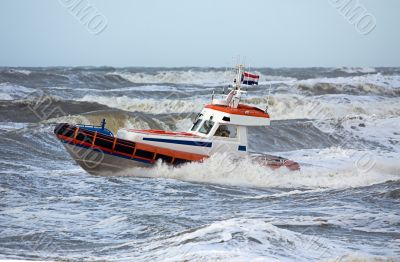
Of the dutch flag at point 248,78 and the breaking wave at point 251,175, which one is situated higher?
the dutch flag at point 248,78

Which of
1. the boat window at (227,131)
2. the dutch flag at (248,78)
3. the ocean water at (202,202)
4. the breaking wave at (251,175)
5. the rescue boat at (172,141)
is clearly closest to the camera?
the ocean water at (202,202)

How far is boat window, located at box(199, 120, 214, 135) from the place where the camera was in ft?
50.6

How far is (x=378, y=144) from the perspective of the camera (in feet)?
85.9

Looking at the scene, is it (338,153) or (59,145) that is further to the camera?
(338,153)

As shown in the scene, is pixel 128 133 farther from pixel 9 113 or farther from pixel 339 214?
pixel 9 113

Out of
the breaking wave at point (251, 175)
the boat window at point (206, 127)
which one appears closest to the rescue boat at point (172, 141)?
the boat window at point (206, 127)

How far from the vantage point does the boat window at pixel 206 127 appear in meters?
15.4

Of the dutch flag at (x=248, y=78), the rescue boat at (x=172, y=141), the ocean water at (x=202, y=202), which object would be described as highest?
the dutch flag at (x=248, y=78)

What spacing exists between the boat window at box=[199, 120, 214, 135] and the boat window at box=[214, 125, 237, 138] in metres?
0.18

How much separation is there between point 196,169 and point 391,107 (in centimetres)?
2671

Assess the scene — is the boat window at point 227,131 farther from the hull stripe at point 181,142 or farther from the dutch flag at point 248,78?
the dutch flag at point 248,78

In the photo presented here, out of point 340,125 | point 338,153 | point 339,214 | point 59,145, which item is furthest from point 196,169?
point 340,125

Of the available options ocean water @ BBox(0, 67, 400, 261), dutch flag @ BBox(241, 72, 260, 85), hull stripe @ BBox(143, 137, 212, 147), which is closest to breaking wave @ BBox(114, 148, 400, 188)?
ocean water @ BBox(0, 67, 400, 261)

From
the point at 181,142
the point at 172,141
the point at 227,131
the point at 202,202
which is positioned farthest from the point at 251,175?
the point at 202,202
